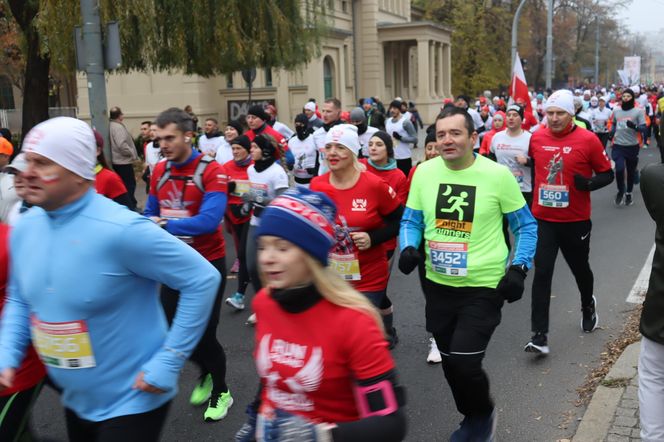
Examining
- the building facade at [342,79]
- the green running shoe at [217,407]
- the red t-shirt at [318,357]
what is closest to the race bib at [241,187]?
the green running shoe at [217,407]

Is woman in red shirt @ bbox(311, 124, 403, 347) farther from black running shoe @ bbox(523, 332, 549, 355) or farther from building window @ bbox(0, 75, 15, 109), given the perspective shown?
building window @ bbox(0, 75, 15, 109)

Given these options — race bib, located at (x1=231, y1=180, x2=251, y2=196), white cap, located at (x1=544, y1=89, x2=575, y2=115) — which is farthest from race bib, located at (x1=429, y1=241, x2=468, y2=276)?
race bib, located at (x1=231, y1=180, x2=251, y2=196)

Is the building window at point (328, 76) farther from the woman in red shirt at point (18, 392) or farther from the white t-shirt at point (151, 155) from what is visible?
the woman in red shirt at point (18, 392)

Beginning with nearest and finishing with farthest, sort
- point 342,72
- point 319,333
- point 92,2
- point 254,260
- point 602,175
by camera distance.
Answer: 1. point 319,333
2. point 254,260
3. point 602,175
4. point 92,2
5. point 342,72

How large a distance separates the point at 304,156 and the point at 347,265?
6.38 m

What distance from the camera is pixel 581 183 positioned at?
18.5 feet

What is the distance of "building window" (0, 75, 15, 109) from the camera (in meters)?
42.3

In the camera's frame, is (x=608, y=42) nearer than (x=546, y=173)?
No

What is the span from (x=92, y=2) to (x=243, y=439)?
30.8 feet

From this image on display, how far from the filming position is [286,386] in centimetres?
233

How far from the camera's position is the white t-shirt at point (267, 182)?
6.75m

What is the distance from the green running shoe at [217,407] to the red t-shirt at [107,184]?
162cm

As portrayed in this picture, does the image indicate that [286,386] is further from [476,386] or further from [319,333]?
[476,386]

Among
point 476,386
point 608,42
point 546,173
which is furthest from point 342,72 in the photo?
point 608,42
